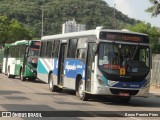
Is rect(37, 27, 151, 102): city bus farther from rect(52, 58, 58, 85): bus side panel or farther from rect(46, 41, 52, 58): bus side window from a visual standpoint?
rect(46, 41, 52, 58): bus side window

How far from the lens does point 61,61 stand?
22344mm

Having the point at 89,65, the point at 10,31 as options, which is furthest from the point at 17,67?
the point at 10,31

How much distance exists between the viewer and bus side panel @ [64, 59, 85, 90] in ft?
62.6

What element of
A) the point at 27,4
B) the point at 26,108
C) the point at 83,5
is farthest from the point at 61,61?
the point at 27,4

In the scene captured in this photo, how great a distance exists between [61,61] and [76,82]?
2.93 meters

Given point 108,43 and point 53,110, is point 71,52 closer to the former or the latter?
point 108,43

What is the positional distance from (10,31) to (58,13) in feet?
44.3

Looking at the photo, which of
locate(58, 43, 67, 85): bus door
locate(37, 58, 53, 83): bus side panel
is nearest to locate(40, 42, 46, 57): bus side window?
locate(37, 58, 53, 83): bus side panel

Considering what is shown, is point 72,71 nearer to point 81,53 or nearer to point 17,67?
point 81,53

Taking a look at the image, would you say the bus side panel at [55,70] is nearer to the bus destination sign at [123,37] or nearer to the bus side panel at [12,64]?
the bus destination sign at [123,37]

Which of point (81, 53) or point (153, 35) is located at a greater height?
point (153, 35)

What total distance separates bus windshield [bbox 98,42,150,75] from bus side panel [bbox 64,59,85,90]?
156 centimetres

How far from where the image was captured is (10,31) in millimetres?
82750

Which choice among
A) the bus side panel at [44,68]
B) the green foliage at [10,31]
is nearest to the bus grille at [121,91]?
the bus side panel at [44,68]
